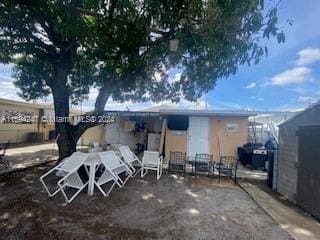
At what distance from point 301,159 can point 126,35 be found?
5473 mm

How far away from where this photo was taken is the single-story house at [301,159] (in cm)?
562

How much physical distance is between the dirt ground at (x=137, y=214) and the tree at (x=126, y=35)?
10.8 feet

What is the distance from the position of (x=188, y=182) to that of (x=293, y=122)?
147 inches

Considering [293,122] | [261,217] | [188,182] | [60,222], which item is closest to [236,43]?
[293,122]

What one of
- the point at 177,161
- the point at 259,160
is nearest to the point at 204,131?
the point at 177,161

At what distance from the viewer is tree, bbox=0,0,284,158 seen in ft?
16.2

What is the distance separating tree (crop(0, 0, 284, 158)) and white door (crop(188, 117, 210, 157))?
2526mm

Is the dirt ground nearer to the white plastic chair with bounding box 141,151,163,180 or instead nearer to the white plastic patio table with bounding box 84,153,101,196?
the white plastic patio table with bounding box 84,153,101,196

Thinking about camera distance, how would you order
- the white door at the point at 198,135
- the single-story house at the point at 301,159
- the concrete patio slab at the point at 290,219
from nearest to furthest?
1. the concrete patio slab at the point at 290,219
2. the single-story house at the point at 301,159
3. the white door at the point at 198,135

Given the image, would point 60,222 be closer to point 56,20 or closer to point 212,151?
point 56,20

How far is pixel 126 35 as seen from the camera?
215 inches

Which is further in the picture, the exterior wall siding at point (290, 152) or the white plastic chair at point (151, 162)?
the white plastic chair at point (151, 162)

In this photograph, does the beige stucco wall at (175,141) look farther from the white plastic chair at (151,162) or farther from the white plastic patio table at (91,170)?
the white plastic patio table at (91,170)

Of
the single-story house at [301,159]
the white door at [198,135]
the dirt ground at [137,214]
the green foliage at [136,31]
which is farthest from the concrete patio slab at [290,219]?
the white door at [198,135]
